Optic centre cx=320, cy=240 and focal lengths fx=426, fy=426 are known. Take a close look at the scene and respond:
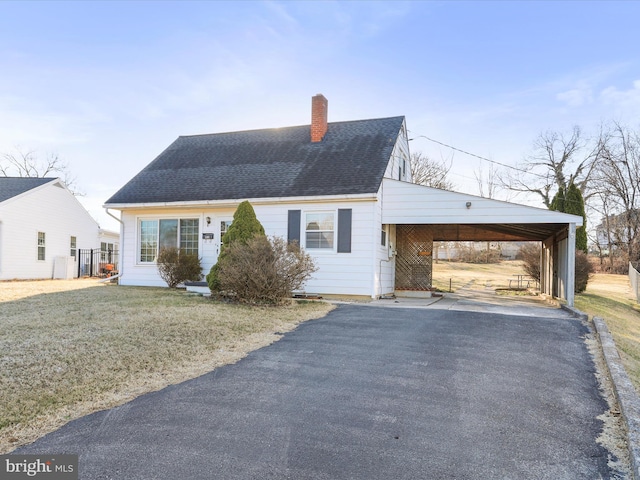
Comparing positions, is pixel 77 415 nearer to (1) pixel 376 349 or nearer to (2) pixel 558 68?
(1) pixel 376 349

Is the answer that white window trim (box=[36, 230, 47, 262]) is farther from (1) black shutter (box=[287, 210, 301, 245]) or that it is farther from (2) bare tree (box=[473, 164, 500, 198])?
(2) bare tree (box=[473, 164, 500, 198])

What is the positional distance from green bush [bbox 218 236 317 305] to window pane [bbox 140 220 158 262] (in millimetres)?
5618

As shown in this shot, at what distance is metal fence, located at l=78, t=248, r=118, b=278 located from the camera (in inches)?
864

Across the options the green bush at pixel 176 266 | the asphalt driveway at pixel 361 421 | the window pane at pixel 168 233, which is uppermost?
the window pane at pixel 168 233

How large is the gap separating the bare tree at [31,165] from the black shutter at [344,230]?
33.0m

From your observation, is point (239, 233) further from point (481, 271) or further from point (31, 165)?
point (31, 165)

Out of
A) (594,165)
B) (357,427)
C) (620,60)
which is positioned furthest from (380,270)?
(594,165)

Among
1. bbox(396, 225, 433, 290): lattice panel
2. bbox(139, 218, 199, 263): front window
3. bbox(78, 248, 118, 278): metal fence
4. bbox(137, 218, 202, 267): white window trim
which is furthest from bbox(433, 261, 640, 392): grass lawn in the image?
bbox(78, 248, 118, 278): metal fence

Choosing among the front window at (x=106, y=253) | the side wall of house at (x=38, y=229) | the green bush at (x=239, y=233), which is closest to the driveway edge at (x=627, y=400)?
the green bush at (x=239, y=233)

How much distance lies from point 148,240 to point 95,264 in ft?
37.2

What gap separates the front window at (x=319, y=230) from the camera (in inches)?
486

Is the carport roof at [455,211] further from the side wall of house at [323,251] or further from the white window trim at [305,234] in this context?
the white window trim at [305,234]

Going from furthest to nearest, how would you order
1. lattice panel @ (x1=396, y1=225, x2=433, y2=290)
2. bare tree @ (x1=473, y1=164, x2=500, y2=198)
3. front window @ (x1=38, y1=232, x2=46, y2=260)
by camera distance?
bare tree @ (x1=473, y1=164, x2=500, y2=198)
front window @ (x1=38, y1=232, x2=46, y2=260)
lattice panel @ (x1=396, y1=225, x2=433, y2=290)

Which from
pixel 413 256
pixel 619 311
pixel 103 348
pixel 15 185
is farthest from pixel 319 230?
pixel 15 185
